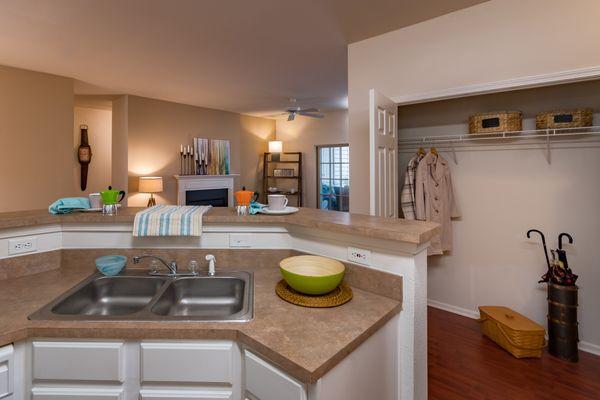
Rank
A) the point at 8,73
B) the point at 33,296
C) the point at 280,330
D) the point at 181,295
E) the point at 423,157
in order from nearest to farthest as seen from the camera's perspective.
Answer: the point at 280,330, the point at 33,296, the point at 181,295, the point at 423,157, the point at 8,73

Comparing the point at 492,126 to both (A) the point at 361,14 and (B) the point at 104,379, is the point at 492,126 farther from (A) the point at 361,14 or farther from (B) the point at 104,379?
(B) the point at 104,379

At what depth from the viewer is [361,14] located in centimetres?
246

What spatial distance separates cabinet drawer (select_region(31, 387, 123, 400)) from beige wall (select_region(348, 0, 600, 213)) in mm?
2294

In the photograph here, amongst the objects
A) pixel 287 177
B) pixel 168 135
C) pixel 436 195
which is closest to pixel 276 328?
pixel 436 195

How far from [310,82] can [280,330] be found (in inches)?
155

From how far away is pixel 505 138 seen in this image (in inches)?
110

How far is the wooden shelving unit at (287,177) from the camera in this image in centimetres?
685

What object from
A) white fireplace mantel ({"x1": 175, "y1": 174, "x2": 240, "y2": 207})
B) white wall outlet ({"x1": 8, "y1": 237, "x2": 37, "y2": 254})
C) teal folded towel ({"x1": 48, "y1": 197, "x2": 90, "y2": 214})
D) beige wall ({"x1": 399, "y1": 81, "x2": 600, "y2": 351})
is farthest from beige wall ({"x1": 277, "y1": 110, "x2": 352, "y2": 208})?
white wall outlet ({"x1": 8, "y1": 237, "x2": 37, "y2": 254})

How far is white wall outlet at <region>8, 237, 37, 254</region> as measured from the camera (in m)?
1.45

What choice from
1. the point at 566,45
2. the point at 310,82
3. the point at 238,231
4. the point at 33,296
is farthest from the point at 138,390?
the point at 310,82

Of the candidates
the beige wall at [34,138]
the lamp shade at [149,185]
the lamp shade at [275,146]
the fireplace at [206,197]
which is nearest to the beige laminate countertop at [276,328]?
the beige wall at [34,138]

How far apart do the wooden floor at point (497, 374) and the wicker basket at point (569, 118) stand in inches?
68.5

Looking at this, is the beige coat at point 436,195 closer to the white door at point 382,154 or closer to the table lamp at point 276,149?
the white door at point 382,154

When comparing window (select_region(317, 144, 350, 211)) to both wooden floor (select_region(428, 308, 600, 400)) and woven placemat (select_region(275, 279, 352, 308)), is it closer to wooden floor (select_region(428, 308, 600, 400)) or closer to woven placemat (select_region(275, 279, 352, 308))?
wooden floor (select_region(428, 308, 600, 400))
